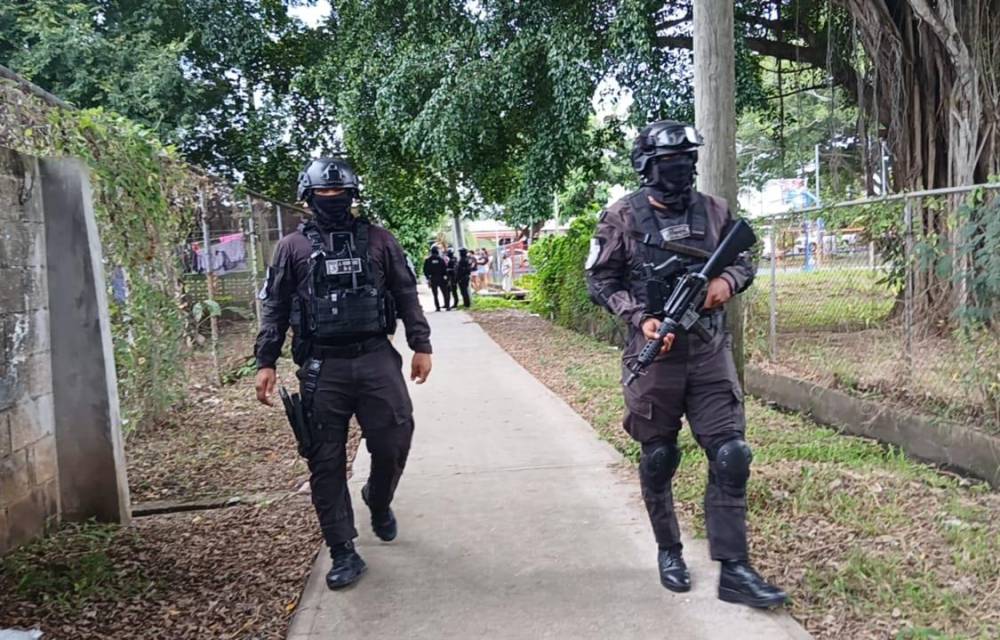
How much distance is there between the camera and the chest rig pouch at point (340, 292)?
339cm

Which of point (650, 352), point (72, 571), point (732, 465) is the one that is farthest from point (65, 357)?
point (732, 465)

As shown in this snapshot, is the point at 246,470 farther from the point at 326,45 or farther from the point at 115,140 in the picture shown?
the point at 326,45

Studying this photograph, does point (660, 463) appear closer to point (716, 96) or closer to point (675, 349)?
point (675, 349)

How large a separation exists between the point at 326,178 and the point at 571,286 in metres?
9.78

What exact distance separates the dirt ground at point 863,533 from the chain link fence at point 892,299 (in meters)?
0.51

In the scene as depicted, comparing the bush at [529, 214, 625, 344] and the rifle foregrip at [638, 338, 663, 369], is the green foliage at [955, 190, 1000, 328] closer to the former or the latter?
the rifle foregrip at [638, 338, 663, 369]

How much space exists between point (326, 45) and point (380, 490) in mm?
12293

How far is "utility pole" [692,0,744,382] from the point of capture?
4504 millimetres

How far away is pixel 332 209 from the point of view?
3.48 meters

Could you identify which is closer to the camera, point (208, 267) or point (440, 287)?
point (208, 267)

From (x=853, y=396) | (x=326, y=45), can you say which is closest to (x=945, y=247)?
(x=853, y=396)

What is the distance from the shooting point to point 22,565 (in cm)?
356

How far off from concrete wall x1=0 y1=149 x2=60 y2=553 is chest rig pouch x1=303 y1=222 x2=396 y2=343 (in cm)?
143

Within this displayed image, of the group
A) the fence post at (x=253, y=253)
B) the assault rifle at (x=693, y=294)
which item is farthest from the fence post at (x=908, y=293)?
the fence post at (x=253, y=253)
